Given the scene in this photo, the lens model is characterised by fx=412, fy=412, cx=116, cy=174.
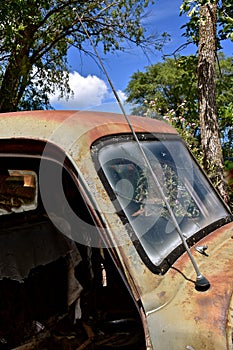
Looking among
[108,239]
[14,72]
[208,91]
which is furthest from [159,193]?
[14,72]

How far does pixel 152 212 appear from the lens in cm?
A: 190

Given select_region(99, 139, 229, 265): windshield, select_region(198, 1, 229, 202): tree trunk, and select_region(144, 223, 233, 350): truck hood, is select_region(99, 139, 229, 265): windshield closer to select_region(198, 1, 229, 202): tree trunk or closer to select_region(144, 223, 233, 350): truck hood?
select_region(144, 223, 233, 350): truck hood

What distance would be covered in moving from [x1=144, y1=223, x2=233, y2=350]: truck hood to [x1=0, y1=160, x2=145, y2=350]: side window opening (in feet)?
3.36

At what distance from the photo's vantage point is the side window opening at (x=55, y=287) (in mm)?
2766

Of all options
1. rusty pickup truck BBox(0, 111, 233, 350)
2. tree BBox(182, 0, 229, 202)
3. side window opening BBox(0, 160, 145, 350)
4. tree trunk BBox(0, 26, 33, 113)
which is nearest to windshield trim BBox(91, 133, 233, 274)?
rusty pickup truck BBox(0, 111, 233, 350)

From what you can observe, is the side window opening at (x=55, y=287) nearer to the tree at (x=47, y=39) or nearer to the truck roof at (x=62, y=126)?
the truck roof at (x=62, y=126)

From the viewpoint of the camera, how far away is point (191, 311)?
1525mm

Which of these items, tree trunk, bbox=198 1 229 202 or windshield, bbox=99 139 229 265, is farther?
tree trunk, bbox=198 1 229 202

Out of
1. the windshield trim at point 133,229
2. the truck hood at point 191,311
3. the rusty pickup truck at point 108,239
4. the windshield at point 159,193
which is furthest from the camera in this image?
the windshield at point 159,193

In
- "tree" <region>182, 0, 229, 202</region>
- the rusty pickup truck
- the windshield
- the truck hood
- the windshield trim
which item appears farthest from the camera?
"tree" <region>182, 0, 229, 202</region>

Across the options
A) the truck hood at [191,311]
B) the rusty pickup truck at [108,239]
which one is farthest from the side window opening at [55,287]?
the truck hood at [191,311]

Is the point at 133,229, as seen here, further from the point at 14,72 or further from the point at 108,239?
the point at 14,72

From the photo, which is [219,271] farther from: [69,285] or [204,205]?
[69,285]

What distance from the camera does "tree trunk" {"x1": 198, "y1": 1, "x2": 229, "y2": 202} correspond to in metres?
6.58
